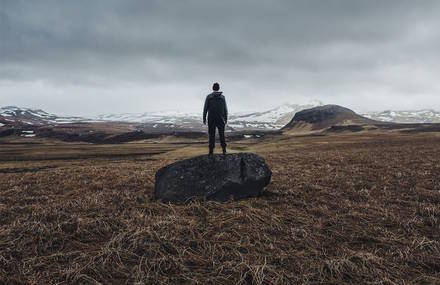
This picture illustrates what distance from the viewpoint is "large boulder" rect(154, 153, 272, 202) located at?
43.1 ft

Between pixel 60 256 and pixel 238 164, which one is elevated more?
pixel 238 164

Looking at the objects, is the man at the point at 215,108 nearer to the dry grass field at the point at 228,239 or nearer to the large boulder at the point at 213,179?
the large boulder at the point at 213,179

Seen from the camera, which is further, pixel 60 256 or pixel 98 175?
pixel 98 175

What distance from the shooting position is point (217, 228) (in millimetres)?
9961

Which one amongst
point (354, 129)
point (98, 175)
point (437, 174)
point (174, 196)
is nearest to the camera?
point (174, 196)

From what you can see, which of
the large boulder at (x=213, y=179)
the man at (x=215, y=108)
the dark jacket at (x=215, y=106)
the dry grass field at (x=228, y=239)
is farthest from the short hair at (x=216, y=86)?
the dry grass field at (x=228, y=239)

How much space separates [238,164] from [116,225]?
18.6ft

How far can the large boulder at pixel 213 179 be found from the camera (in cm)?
1315

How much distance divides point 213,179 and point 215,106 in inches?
143

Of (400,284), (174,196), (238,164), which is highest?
(238,164)

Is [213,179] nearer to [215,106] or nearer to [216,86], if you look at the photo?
[215,106]

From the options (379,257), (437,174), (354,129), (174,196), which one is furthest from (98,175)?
(354,129)

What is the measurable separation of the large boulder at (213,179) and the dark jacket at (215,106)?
6.70 feet

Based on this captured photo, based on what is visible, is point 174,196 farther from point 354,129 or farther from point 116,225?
point 354,129
